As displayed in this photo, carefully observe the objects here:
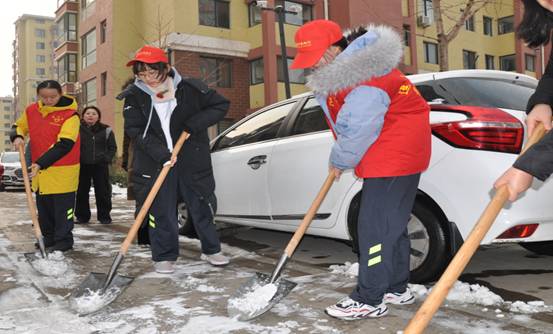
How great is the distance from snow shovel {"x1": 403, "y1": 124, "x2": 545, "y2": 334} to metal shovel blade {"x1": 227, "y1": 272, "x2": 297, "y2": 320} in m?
1.20

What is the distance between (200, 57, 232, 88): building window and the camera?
2189 cm

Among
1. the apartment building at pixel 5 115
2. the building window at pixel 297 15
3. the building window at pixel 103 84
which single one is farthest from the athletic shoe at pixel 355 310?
the apartment building at pixel 5 115

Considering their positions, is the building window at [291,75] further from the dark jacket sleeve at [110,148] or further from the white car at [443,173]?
the white car at [443,173]

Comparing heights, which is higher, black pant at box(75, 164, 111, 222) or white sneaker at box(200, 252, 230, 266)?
black pant at box(75, 164, 111, 222)

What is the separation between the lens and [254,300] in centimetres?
301

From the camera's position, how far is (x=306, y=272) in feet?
13.4

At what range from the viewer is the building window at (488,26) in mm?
31875

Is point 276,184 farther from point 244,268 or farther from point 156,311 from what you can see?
point 156,311

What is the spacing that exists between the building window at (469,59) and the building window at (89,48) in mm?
19941

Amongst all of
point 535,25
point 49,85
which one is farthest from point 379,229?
point 49,85

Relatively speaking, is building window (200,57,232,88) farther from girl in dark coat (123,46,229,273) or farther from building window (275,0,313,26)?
girl in dark coat (123,46,229,273)

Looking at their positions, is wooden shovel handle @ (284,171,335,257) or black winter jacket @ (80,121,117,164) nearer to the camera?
wooden shovel handle @ (284,171,335,257)

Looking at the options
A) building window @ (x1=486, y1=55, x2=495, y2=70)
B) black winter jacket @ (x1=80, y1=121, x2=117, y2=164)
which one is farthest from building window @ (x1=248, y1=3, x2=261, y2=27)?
black winter jacket @ (x1=80, y1=121, x2=117, y2=164)

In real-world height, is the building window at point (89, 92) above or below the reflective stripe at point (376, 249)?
above
